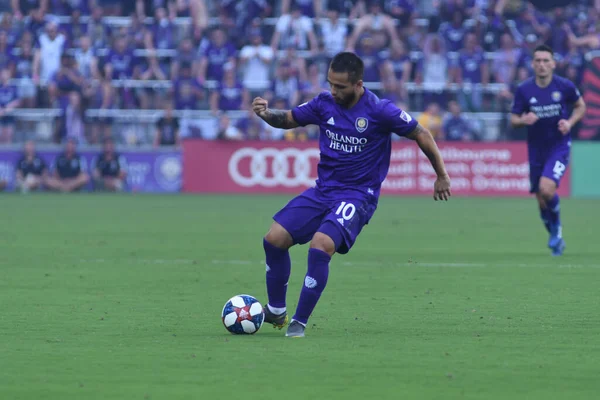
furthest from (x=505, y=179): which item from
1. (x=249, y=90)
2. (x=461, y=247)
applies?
(x=461, y=247)

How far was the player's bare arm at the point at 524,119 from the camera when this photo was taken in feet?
43.5

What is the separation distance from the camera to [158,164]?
88.6 feet

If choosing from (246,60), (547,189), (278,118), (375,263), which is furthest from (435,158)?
(246,60)

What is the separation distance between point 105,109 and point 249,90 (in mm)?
3508

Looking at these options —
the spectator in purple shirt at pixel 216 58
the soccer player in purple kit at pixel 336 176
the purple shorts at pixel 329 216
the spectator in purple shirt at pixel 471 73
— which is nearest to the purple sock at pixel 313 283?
the soccer player in purple kit at pixel 336 176

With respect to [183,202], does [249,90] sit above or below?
above

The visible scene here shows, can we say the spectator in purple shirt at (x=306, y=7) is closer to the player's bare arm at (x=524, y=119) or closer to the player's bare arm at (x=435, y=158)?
the player's bare arm at (x=524, y=119)

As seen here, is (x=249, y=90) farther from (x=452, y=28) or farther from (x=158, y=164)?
(x=452, y=28)

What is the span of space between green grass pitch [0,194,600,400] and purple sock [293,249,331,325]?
187 millimetres

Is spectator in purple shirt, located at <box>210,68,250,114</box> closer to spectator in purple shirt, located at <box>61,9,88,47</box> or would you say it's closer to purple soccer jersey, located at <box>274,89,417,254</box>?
spectator in purple shirt, located at <box>61,9,88,47</box>

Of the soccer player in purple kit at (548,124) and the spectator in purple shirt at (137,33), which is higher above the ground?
the spectator in purple shirt at (137,33)

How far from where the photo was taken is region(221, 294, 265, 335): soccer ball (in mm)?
7609

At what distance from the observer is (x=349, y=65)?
24.6 ft

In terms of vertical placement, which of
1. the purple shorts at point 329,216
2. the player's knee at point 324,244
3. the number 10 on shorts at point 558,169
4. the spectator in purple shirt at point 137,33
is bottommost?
the number 10 on shorts at point 558,169
